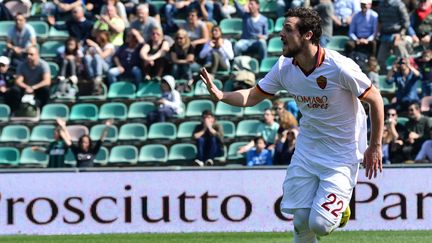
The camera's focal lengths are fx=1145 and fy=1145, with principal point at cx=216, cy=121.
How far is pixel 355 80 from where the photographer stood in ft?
29.4

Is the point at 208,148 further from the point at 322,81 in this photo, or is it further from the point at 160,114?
the point at 322,81

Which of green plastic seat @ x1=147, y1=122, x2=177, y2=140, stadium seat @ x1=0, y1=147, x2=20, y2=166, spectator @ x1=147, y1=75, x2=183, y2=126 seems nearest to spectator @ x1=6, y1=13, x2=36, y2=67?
stadium seat @ x1=0, y1=147, x2=20, y2=166

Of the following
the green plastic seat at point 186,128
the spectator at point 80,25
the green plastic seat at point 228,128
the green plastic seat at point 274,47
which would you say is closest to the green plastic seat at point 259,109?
the green plastic seat at point 228,128

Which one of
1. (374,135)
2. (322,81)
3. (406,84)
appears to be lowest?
(406,84)

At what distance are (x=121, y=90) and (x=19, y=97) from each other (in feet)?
6.07

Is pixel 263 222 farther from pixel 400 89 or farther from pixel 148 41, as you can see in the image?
pixel 148 41

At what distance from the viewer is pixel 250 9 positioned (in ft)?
68.1

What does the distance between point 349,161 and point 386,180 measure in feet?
21.3

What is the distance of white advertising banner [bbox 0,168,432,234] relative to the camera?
15.9 metres

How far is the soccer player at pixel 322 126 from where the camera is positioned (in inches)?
354

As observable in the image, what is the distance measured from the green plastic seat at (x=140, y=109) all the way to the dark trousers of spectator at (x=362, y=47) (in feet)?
11.8

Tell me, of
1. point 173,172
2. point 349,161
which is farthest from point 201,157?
point 349,161

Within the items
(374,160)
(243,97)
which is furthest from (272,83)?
(374,160)

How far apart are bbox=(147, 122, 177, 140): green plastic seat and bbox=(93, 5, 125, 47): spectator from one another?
241 centimetres
